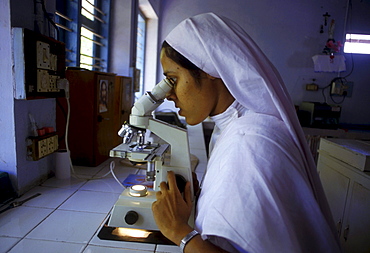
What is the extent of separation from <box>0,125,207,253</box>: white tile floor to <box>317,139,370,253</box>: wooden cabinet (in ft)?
3.69

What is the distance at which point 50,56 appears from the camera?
136 cm

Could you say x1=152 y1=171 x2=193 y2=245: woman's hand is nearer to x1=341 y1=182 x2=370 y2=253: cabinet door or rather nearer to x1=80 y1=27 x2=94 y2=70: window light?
x1=341 y1=182 x2=370 y2=253: cabinet door

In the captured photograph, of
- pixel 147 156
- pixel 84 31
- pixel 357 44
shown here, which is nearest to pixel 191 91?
pixel 147 156

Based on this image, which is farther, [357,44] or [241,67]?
[357,44]

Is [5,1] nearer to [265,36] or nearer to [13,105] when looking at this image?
[13,105]

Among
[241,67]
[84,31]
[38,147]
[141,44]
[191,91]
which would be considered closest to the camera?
[241,67]

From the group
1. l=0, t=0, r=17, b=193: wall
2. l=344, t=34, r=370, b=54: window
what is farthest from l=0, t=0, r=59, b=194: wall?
l=344, t=34, r=370, b=54: window

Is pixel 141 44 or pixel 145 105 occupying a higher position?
pixel 141 44

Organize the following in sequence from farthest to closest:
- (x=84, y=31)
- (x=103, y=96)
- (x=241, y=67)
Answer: (x=84, y=31) → (x=103, y=96) → (x=241, y=67)

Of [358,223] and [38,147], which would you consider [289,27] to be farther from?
[38,147]

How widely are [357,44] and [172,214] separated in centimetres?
513

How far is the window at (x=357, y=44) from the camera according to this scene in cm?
462

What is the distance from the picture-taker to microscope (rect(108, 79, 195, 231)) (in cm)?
100

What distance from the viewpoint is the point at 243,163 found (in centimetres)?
64
